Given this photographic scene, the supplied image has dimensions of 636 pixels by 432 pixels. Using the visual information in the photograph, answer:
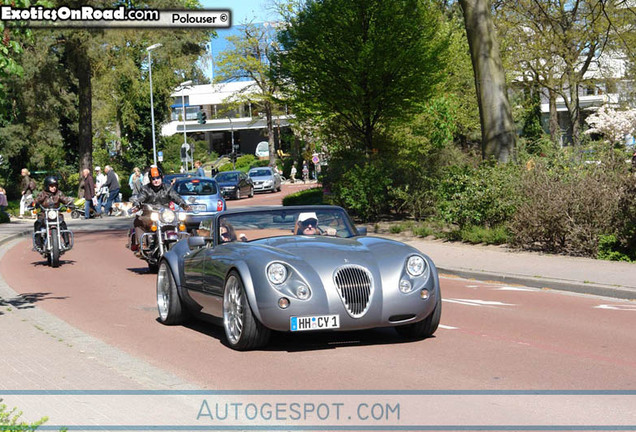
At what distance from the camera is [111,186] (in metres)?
40.1

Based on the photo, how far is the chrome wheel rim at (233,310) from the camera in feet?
29.1

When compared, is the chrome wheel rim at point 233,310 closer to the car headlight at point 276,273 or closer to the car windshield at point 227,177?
the car headlight at point 276,273

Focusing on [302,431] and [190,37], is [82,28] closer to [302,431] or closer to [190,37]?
[190,37]

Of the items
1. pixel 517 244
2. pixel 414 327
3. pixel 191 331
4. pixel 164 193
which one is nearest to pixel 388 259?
pixel 414 327

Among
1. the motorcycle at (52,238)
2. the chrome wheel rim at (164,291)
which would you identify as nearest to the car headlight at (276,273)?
the chrome wheel rim at (164,291)

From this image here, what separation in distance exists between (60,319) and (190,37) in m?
37.7

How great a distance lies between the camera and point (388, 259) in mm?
8852

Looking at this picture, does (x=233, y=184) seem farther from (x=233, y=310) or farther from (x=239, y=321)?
(x=239, y=321)

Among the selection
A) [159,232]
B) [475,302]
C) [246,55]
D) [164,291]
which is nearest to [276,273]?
[164,291]

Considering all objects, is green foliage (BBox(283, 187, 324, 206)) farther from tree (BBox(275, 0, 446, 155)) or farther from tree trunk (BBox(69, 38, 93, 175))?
tree trunk (BBox(69, 38, 93, 175))

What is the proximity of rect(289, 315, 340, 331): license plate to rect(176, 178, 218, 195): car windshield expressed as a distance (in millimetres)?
20330

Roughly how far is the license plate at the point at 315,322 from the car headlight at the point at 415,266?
916 mm

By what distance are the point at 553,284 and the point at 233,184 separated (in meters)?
40.2

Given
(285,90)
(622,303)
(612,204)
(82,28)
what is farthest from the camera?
(82,28)
